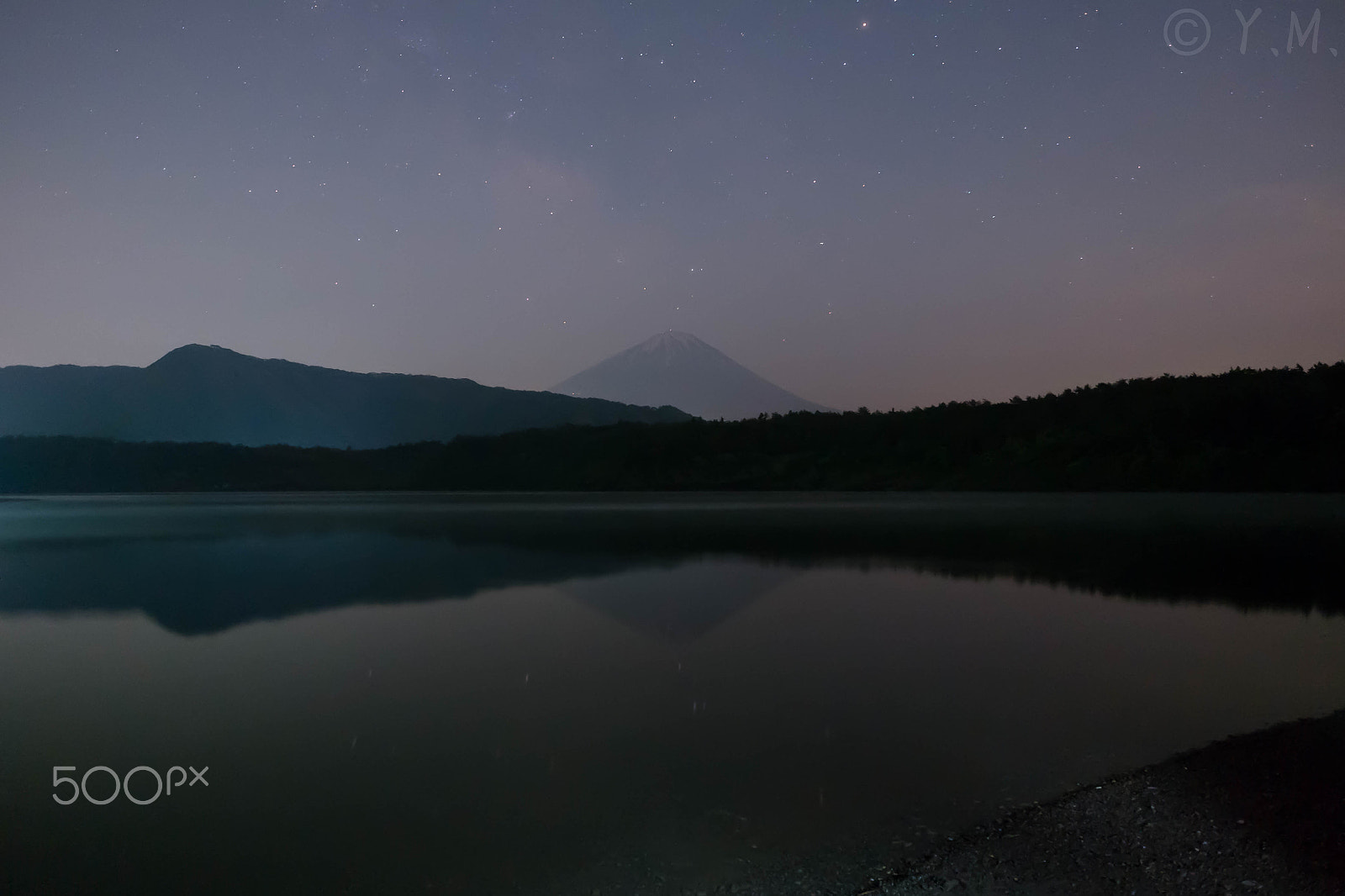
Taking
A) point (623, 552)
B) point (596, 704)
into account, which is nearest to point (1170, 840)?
point (596, 704)

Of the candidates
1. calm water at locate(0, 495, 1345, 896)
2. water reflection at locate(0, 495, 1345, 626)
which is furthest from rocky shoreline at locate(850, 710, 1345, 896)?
water reflection at locate(0, 495, 1345, 626)

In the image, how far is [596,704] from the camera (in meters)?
6.88

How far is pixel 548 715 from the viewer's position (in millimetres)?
6543

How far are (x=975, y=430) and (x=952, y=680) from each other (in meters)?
53.8

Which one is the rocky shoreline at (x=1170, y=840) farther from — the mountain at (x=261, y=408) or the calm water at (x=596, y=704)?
the mountain at (x=261, y=408)

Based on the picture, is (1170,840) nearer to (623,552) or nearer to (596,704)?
(596,704)

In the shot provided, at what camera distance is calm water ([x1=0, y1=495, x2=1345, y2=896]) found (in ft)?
13.9

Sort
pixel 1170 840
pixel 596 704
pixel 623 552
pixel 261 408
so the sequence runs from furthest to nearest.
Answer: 1. pixel 261 408
2. pixel 623 552
3. pixel 596 704
4. pixel 1170 840

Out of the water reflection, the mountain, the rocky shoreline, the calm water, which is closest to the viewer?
the rocky shoreline

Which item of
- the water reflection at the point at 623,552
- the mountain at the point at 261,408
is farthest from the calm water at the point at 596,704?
the mountain at the point at 261,408

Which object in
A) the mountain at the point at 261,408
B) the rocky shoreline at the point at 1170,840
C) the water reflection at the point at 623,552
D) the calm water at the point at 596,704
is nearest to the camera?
the rocky shoreline at the point at 1170,840

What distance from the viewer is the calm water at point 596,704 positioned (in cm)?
423

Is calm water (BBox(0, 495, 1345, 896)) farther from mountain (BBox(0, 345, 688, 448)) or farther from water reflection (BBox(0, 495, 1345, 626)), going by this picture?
mountain (BBox(0, 345, 688, 448))

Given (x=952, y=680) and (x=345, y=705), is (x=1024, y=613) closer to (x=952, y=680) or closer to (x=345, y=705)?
(x=952, y=680)
